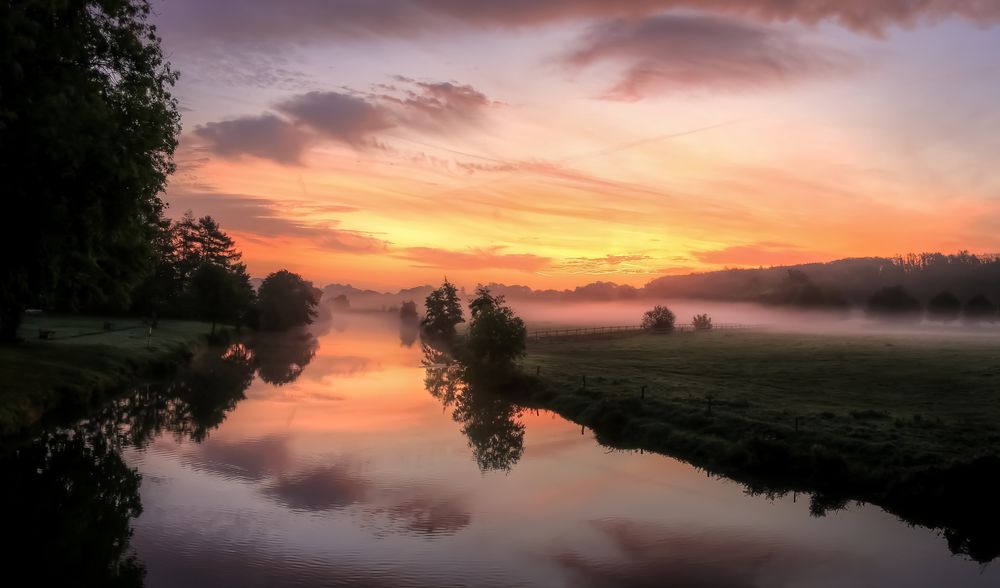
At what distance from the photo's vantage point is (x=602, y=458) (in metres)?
31.7

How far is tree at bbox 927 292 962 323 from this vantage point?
141 meters

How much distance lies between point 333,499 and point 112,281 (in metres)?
15.7

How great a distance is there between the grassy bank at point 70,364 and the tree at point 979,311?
6324 inches

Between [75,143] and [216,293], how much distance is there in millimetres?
81989

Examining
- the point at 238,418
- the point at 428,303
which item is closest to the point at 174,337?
the point at 238,418

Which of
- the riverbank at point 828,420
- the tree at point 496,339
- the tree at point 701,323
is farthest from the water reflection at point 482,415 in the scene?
the tree at point 701,323

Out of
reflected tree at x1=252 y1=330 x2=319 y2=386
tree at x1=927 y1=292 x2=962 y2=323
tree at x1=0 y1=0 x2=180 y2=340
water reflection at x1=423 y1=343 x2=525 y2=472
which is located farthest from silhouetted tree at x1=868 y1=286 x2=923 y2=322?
tree at x1=0 y1=0 x2=180 y2=340

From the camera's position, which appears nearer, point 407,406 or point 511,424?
point 511,424

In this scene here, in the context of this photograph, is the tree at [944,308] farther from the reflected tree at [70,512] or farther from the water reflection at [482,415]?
the reflected tree at [70,512]

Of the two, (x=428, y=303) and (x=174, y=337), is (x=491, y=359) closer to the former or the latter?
(x=174, y=337)

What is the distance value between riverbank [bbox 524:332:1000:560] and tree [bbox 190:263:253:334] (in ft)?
185

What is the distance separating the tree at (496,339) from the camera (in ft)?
185

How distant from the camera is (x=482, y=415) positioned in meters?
43.3

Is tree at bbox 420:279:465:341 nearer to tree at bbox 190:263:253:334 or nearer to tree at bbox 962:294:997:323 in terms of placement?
tree at bbox 190:263:253:334
